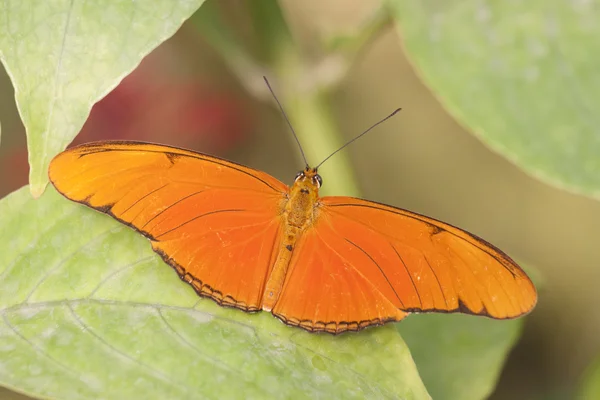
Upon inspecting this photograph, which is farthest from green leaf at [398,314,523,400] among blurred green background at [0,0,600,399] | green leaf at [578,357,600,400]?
blurred green background at [0,0,600,399]

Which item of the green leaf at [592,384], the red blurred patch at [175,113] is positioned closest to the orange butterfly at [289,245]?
the green leaf at [592,384]

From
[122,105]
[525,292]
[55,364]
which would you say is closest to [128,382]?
[55,364]

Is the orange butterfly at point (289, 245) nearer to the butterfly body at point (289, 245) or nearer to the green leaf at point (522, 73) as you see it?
the butterfly body at point (289, 245)

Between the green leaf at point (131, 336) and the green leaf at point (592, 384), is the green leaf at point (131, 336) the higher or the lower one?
the higher one

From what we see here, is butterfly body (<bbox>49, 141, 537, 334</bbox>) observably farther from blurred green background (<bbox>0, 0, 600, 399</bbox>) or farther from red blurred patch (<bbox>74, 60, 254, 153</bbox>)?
red blurred patch (<bbox>74, 60, 254, 153</bbox>)

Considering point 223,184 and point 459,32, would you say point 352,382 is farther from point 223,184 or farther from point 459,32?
point 459,32

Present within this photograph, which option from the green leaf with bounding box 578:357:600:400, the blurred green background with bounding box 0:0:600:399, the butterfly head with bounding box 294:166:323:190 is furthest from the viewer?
the blurred green background with bounding box 0:0:600:399

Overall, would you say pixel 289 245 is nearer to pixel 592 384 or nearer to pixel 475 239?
pixel 475 239
